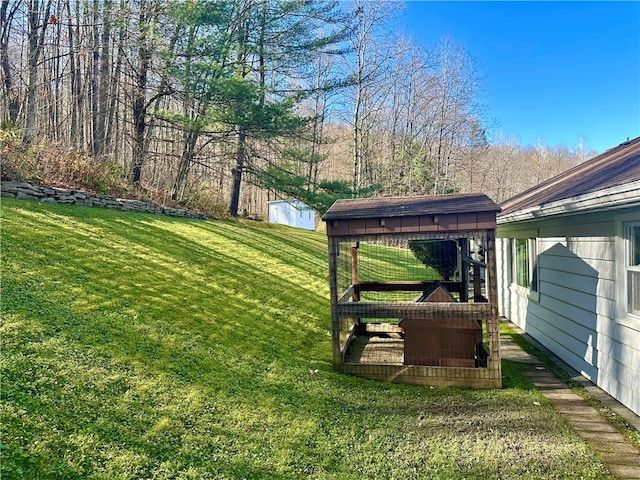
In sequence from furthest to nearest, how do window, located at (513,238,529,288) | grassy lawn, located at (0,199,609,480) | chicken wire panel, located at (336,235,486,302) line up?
window, located at (513,238,529,288), chicken wire panel, located at (336,235,486,302), grassy lawn, located at (0,199,609,480)

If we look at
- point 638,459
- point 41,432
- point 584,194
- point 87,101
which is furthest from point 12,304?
point 87,101

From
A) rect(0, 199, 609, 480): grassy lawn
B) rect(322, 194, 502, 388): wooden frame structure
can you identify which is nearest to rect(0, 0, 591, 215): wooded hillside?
rect(0, 199, 609, 480): grassy lawn

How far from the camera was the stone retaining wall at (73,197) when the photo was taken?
661 centimetres

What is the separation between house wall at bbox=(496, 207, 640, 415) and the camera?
12.7 ft

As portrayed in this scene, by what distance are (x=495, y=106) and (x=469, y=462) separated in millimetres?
29171

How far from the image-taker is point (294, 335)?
5.62m

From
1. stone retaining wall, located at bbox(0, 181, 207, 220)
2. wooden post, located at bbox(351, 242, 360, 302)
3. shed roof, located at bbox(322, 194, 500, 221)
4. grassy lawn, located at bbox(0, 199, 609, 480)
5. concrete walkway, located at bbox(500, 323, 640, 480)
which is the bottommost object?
concrete walkway, located at bbox(500, 323, 640, 480)

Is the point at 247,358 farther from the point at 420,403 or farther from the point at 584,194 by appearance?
the point at 584,194

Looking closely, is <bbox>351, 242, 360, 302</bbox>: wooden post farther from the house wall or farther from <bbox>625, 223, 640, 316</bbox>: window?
<bbox>625, 223, 640, 316</bbox>: window

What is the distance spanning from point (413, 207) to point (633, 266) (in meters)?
2.28

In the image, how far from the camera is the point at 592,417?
144 inches

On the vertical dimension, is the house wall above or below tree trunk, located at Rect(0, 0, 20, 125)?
below

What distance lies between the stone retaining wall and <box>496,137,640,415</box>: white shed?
853 centimetres

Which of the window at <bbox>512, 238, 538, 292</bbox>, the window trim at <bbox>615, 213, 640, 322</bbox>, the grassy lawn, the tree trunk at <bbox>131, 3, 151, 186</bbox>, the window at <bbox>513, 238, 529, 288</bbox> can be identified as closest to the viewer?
the grassy lawn
